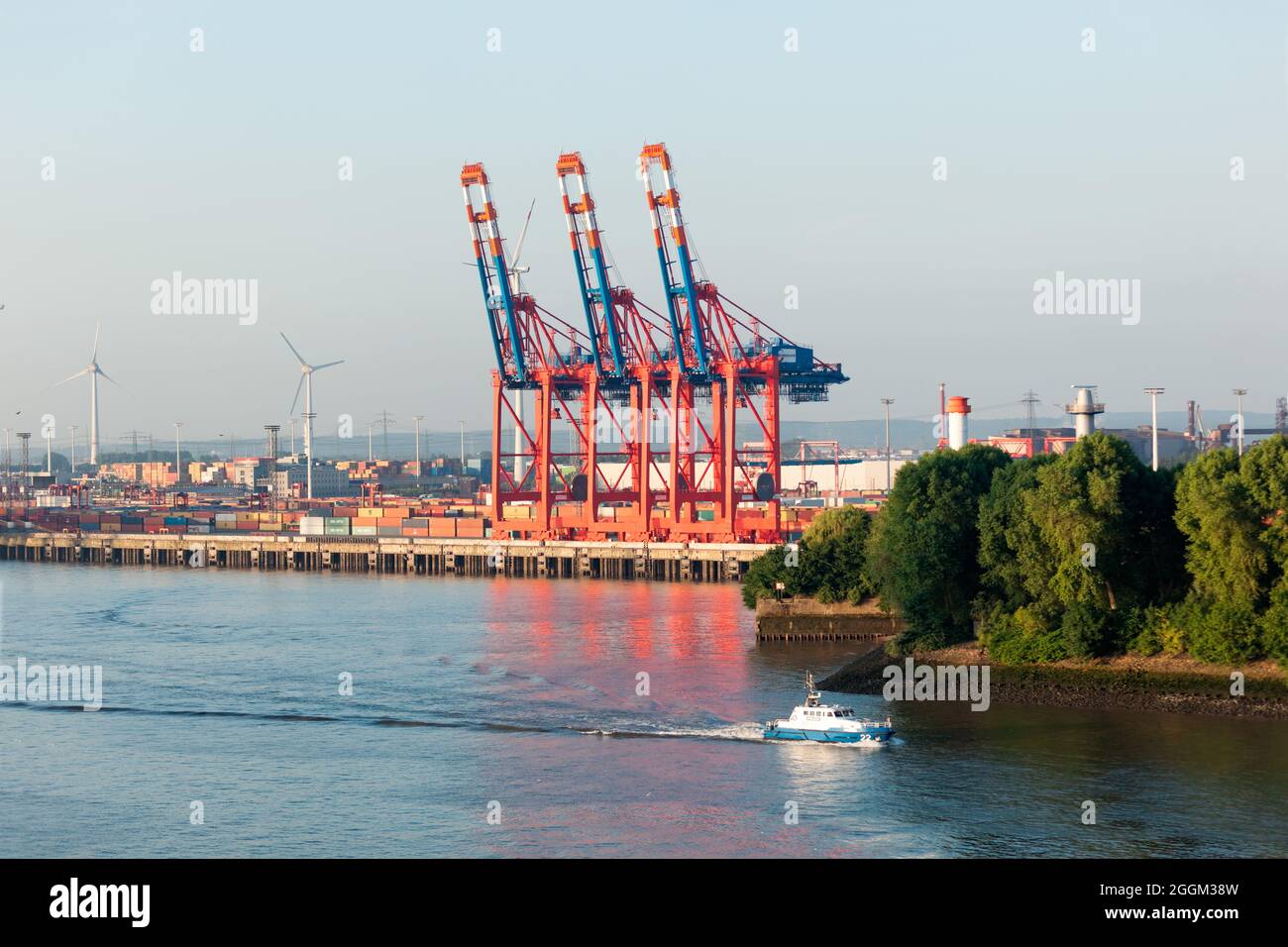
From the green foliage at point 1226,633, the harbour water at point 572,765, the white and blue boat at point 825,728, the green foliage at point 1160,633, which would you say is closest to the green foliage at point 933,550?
the harbour water at point 572,765

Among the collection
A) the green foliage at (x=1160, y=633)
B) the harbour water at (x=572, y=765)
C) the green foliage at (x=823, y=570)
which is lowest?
the harbour water at (x=572, y=765)

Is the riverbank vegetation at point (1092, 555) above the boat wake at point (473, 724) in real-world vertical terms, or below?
A: above

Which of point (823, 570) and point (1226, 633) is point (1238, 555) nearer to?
point (1226, 633)

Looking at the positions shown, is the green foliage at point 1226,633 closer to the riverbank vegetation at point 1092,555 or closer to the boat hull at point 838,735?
the riverbank vegetation at point 1092,555

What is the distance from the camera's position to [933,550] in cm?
2917

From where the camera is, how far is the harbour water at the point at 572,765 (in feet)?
61.2

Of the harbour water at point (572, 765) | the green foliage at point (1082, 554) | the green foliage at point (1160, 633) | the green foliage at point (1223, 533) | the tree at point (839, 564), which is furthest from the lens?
the tree at point (839, 564)

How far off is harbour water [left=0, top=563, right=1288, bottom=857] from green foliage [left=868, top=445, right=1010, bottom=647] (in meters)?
2.50

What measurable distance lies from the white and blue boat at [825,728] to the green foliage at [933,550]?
5.17 m

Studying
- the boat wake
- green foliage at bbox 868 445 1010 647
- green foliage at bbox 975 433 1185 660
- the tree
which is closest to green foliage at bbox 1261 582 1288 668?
green foliage at bbox 975 433 1185 660

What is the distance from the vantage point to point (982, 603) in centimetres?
2858

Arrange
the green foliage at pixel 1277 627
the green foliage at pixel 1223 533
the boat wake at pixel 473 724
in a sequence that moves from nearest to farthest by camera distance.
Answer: the boat wake at pixel 473 724, the green foliage at pixel 1277 627, the green foliage at pixel 1223 533

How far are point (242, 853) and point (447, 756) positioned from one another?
522 centimetres
